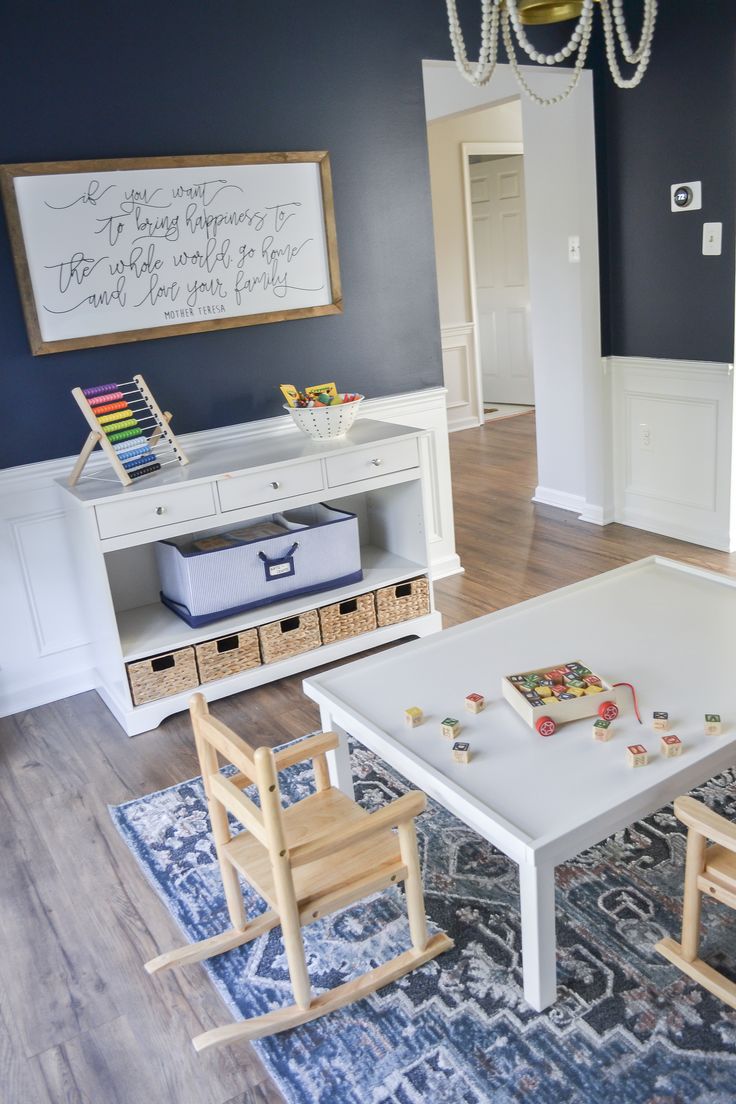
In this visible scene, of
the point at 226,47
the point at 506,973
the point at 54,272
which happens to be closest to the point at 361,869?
the point at 506,973

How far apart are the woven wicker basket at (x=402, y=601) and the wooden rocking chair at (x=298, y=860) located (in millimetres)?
1462

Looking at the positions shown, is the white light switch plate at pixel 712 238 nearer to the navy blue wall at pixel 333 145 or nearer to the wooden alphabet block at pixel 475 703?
the navy blue wall at pixel 333 145

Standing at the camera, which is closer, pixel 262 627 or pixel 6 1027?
pixel 6 1027

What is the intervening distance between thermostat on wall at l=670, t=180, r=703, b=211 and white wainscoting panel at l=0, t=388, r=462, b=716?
6.67 feet

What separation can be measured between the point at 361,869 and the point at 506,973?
40 cm

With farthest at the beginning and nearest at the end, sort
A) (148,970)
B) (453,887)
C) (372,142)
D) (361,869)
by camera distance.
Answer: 1. (372,142)
2. (453,887)
3. (148,970)
4. (361,869)

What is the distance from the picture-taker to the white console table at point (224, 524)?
300 cm

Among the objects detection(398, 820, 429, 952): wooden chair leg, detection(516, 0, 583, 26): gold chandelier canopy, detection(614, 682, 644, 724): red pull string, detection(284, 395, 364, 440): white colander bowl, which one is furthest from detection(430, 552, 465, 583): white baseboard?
detection(516, 0, 583, 26): gold chandelier canopy

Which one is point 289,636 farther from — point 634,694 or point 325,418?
point 634,694

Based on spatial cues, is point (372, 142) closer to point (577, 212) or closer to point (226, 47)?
point (226, 47)

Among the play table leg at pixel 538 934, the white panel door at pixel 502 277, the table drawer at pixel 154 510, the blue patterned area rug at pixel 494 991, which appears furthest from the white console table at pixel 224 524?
the white panel door at pixel 502 277

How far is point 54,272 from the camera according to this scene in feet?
10.2

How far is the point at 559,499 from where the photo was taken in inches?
202

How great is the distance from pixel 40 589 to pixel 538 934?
228 cm
